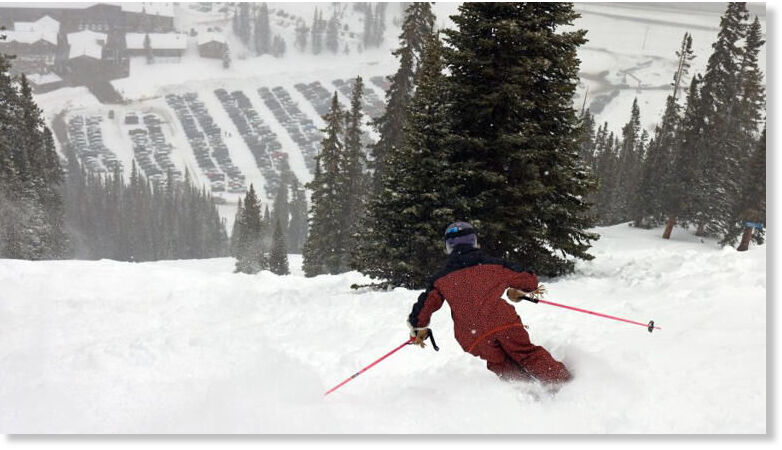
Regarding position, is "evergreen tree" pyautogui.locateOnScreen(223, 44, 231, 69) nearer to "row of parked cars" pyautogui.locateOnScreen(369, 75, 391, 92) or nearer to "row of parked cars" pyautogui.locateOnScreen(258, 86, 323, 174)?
"row of parked cars" pyautogui.locateOnScreen(258, 86, 323, 174)

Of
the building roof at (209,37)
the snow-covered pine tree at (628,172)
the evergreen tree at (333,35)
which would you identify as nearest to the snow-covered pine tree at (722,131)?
the snow-covered pine tree at (628,172)

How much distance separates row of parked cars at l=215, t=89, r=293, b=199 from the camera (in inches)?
4769

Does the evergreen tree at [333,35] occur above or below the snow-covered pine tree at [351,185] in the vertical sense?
above

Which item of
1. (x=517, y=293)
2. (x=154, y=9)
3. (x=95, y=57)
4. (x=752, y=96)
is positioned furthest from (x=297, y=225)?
(x=154, y=9)

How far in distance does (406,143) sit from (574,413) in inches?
321

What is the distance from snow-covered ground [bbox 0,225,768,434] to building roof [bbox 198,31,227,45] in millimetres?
162295

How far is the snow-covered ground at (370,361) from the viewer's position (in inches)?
197

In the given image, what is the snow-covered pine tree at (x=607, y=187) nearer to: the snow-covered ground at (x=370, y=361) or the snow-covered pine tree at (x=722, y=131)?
the snow-covered pine tree at (x=722, y=131)

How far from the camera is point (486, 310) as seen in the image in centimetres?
519

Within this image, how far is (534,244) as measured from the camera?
11508 millimetres

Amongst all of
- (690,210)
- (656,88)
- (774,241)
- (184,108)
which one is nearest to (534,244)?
(774,241)

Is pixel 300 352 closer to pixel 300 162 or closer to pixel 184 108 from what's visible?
pixel 300 162

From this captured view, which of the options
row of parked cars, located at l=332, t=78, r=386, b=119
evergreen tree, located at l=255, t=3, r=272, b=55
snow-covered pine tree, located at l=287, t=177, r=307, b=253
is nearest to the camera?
snow-covered pine tree, located at l=287, t=177, r=307, b=253

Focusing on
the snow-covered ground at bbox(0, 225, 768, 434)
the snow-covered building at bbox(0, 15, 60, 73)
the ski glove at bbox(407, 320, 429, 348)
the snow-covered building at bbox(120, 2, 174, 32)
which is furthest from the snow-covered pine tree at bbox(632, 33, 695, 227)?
the snow-covered building at bbox(120, 2, 174, 32)
